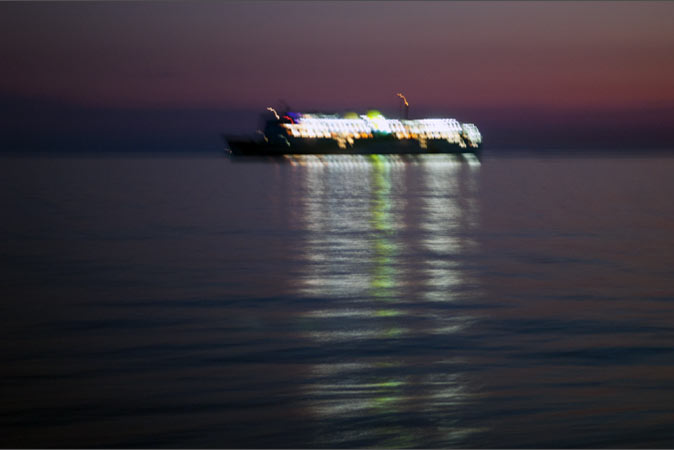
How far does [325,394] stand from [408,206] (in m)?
18.4

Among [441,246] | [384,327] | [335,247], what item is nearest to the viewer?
[384,327]

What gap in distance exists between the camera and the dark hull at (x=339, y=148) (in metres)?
83.2

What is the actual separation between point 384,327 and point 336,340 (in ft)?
2.10

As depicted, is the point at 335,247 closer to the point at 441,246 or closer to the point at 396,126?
the point at 441,246

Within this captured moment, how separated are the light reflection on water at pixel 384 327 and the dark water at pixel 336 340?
21mm

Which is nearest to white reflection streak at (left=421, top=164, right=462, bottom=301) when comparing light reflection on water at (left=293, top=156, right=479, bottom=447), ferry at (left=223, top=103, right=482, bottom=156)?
light reflection on water at (left=293, top=156, right=479, bottom=447)

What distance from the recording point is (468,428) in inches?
171

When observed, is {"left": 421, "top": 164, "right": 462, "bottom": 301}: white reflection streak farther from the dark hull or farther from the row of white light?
the row of white light

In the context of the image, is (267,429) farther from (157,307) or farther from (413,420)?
(157,307)

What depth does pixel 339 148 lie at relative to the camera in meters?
89.2

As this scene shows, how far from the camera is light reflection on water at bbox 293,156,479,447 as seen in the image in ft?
14.6

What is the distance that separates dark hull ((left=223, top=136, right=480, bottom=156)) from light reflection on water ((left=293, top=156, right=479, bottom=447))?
6717 cm

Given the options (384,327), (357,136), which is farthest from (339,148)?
(384,327)

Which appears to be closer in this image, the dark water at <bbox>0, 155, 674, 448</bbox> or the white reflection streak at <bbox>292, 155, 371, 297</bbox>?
the dark water at <bbox>0, 155, 674, 448</bbox>
